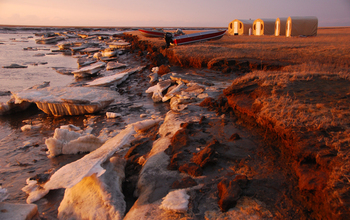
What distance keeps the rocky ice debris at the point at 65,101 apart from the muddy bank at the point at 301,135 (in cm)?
360

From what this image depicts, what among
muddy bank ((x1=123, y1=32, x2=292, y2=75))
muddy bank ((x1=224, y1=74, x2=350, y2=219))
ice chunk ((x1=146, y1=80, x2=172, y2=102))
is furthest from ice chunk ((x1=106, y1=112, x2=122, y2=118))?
muddy bank ((x1=123, y1=32, x2=292, y2=75))

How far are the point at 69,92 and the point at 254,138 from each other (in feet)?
18.4

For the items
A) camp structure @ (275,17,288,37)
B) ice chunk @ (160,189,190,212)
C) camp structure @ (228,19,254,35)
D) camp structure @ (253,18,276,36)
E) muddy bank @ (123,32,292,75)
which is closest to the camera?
ice chunk @ (160,189,190,212)

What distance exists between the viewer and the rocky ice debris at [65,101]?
6.11 meters

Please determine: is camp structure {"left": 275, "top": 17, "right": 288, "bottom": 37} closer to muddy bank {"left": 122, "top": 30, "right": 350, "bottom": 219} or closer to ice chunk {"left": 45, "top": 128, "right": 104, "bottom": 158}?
muddy bank {"left": 122, "top": 30, "right": 350, "bottom": 219}

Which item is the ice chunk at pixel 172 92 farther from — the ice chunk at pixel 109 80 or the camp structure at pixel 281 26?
the camp structure at pixel 281 26

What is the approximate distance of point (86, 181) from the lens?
2.81 metres

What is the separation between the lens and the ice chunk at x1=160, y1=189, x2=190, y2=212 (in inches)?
84.5

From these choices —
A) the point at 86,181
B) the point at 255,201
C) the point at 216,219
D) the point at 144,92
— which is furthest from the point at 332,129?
the point at 144,92

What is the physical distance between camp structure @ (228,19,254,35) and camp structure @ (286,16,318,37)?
17.4 feet

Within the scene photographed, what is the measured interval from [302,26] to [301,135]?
68.5ft

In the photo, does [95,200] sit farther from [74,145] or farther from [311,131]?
[311,131]

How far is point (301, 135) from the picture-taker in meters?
2.62

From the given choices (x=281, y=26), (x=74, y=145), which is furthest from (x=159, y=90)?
(x=281, y=26)
